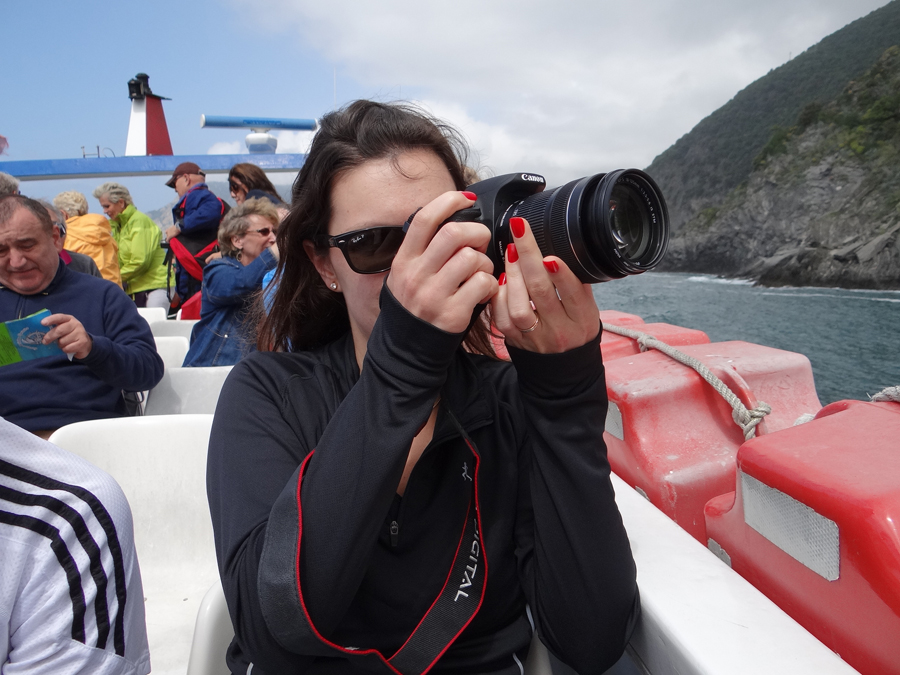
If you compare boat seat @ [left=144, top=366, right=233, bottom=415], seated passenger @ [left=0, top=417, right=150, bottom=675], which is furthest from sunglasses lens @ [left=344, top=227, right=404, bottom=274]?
boat seat @ [left=144, top=366, right=233, bottom=415]

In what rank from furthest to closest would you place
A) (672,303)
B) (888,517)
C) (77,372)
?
(672,303) < (77,372) < (888,517)

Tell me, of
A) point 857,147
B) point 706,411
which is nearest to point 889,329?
point 706,411

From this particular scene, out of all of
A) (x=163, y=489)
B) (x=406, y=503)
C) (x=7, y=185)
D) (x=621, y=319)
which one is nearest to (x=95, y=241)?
(x=7, y=185)

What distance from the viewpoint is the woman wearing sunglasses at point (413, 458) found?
63 cm

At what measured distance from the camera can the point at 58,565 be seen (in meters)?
0.58

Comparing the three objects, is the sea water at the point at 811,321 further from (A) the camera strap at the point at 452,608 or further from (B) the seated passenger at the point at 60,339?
(B) the seated passenger at the point at 60,339

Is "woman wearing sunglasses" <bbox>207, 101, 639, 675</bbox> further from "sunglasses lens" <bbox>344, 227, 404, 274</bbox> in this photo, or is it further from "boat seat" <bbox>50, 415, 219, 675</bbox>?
"boat seat" <bbox>50, 415, 219, 675</bbox>

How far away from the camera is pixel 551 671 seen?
0.86 m

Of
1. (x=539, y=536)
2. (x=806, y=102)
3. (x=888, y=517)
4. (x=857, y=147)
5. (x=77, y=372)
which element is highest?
(x=806, y=102)

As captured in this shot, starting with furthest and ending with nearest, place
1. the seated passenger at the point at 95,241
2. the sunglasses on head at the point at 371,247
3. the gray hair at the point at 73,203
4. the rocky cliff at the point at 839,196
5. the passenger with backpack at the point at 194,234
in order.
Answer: the gray hair at the point at 73,203, the seated passenger at the point at 95,241, the passenger with backpack at the point at 194,234, the rocky cliff at the point at 839,196, the sunglasses on head at the point at 371,247

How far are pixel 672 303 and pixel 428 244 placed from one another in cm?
242

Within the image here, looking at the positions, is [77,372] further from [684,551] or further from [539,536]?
[684,551]

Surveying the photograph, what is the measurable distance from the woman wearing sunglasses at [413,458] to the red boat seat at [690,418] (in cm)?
43

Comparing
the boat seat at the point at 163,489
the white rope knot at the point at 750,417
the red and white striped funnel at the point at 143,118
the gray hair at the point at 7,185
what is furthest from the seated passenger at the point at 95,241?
the red and white striped funnel at the point at 143,118
